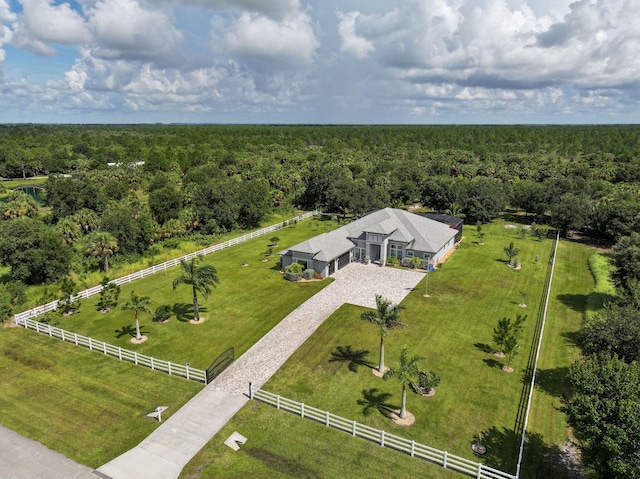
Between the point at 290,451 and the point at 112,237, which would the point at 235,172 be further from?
the point at 290,451

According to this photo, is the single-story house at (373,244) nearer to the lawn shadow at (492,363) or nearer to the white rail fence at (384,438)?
the lawn shadow at (492,363)

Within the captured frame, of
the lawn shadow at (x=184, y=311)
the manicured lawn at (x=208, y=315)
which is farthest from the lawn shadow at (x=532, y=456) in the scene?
the lawn shadow at (x=184, y=311)

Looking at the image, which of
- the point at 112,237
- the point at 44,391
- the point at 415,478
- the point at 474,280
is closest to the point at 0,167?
the point at 112,237

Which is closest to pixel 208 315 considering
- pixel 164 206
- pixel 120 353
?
pixel 120 353

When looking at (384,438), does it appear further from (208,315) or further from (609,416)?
(208,315)

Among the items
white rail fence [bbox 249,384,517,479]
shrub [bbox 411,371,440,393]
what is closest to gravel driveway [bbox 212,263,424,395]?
white rail fence [bbox 249,384,517,479]

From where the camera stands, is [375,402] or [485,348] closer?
[375,402]
